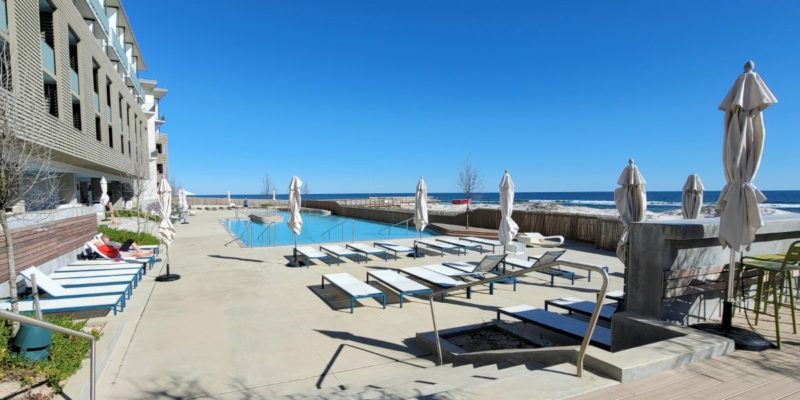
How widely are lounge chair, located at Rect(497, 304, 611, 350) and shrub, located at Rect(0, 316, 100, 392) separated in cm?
516

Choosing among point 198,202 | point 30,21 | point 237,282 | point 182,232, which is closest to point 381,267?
point 237,282

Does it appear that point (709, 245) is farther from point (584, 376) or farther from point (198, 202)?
point (198, 202)

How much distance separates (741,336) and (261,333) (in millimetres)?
5429

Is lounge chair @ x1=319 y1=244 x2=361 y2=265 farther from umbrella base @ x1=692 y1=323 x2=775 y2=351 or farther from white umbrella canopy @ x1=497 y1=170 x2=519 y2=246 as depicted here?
umbrella base @ x1=692 y1=323 x2=775 y2=351

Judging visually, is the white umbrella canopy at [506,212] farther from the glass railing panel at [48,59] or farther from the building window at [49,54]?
the building window at [49,54]

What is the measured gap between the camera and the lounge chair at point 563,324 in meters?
4.54

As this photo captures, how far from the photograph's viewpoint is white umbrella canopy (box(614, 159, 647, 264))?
6348mm

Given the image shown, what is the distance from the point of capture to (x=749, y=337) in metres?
3.40

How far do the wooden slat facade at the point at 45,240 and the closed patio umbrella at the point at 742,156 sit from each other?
32.3 ft

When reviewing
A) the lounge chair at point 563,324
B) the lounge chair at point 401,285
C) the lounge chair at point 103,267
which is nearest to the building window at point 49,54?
the lounge chair at point 103,267

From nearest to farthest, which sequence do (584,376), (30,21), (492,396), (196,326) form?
1. (492,396)
2. (584,376)
3. (196,326)
4. (30,21)

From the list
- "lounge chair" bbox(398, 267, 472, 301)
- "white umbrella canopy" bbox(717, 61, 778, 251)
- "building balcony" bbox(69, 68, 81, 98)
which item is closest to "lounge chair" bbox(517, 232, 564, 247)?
"lounge chair" bbox(398, 267, 472, 301)

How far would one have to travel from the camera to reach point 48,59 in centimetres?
1167

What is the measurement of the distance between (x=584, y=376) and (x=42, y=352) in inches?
197
